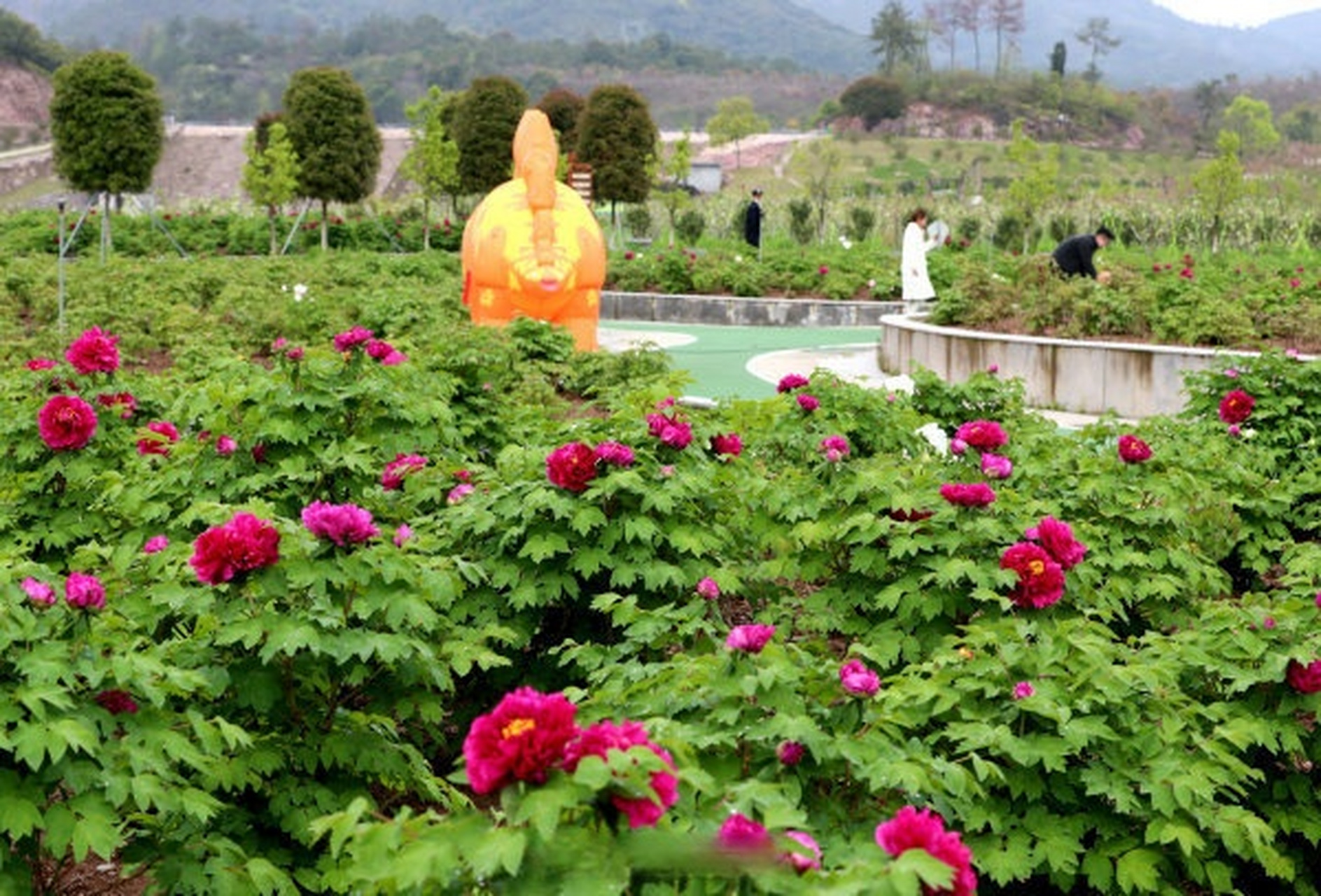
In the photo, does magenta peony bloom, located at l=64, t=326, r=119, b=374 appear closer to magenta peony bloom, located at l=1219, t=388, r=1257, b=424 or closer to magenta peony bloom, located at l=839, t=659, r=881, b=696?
magenta peony bloom, located at l=839, t=659, r=881, b=696

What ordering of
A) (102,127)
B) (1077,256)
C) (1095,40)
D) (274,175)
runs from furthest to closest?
(1095,40) → (274,175) → (102,127) → (1077,256)

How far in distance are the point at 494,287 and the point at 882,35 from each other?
5313 inches

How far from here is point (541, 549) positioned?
4.70 metres

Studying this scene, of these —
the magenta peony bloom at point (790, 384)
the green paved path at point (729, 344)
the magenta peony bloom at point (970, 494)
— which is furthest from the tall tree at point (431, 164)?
the magenta peony bloom at point (970, 494)

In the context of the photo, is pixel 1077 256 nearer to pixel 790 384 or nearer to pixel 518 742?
pixel 790 384

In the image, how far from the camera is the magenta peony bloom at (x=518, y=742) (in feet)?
7.45

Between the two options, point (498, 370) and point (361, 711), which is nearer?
point (361, 711)

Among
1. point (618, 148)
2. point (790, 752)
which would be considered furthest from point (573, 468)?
point (618, 148)

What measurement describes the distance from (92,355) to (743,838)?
4.78 metres

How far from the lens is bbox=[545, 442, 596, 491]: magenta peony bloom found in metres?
4.77

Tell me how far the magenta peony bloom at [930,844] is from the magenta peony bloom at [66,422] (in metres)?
4.16

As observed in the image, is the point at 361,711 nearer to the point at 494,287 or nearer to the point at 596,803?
the point at 596,803

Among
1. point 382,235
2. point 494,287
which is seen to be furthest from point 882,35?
point 494,287

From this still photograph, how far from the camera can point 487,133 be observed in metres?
33.8
